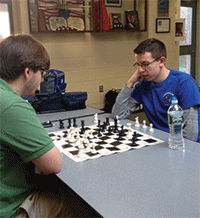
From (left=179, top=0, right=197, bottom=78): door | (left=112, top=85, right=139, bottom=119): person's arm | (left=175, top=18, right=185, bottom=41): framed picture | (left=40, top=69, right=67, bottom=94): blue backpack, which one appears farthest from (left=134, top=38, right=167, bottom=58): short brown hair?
(left=179, top=0, right=197, bottom=78): door

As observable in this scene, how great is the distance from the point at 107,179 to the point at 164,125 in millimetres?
1041

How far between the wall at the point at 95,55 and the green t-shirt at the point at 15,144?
3.40 metres

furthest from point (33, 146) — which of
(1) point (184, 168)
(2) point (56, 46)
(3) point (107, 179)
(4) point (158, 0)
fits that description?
(4) point (158, 0)

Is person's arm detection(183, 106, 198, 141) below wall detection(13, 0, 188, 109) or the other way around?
below

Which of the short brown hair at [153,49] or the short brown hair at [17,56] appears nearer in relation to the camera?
the short brown hair at [17,56]

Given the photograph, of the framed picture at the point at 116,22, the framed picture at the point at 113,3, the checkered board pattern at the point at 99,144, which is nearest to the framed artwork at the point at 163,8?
the framed picture at the point at 113,3

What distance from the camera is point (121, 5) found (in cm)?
509

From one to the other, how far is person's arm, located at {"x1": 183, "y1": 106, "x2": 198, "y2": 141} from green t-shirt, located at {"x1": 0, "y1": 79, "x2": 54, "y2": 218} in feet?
3.53

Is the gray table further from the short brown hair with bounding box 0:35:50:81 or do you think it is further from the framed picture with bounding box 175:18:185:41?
the framed picture with bounding box 175:18:185:41

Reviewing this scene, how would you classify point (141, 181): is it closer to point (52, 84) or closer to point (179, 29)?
point (52, 84)

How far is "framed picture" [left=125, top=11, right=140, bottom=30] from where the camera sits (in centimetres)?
500

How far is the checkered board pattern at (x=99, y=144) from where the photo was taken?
1.51 m

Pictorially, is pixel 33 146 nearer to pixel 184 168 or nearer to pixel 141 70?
pixel 184 168

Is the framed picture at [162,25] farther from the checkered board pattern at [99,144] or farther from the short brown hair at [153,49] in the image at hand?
the checkered board pattern at [99,144]
